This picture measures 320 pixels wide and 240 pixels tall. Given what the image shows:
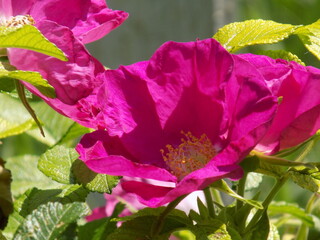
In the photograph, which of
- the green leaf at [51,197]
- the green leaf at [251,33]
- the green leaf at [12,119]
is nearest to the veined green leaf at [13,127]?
the green leaf at [12,119]

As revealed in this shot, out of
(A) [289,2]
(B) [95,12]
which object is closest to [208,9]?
(A) [289,2]

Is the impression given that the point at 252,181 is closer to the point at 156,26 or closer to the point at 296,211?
the point at 296,211

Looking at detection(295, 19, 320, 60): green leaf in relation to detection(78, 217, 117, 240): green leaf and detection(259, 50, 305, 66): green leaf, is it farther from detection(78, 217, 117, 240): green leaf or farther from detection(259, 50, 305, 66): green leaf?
detection(78, 217, 117, 240): green leaf

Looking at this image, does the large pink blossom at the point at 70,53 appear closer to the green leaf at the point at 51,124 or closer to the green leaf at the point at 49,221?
the green leaf at the point at 49,221

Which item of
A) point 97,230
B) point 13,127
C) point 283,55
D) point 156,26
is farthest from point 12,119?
point 156,26

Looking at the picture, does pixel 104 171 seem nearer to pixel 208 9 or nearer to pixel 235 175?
pixel 235 175
